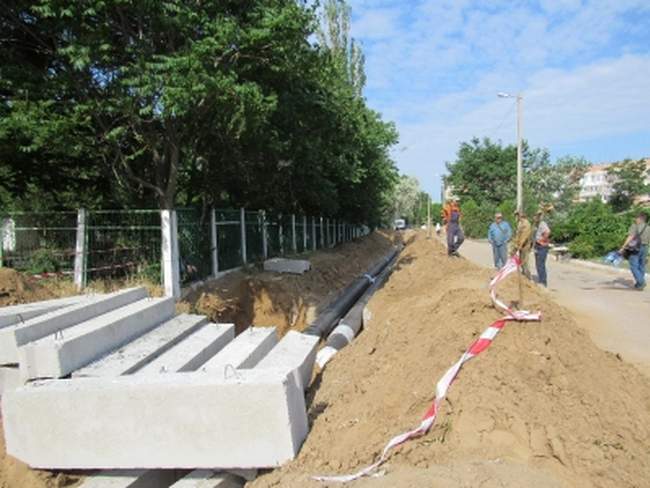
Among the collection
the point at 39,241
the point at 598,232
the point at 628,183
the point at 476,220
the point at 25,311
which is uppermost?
the point at 628,183

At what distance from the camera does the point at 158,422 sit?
4.44 m

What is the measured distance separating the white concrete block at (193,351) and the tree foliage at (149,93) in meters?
3.39

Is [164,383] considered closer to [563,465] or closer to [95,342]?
[95,342]

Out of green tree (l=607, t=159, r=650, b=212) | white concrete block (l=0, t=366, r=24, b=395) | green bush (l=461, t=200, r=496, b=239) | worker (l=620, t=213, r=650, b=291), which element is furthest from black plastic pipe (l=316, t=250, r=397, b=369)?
green tree (l=607, t=159, r=650, b=212)

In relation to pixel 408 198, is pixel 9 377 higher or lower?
lower

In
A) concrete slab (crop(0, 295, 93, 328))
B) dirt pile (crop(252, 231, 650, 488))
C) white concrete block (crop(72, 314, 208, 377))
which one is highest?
concrete slab (crop(0, 295, 93, 328))

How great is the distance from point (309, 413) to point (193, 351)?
1.42 m

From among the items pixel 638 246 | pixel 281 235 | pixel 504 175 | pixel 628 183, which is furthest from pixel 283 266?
pixel 504 175

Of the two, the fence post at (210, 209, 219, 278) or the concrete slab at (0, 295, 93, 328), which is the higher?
the fence post at (210, 209, 219, 278)

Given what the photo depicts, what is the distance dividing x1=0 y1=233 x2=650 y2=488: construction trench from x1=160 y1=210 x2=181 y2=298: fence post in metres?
3.95

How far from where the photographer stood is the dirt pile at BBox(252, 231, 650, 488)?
377 centimetres

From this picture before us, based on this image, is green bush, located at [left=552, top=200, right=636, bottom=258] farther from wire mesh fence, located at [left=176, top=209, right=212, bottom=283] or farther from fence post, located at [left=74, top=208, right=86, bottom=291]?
fence post, located at [left=74, top=208, right=86, bottom=291]

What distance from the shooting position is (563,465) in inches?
150

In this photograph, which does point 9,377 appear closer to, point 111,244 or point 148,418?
point 148,418
